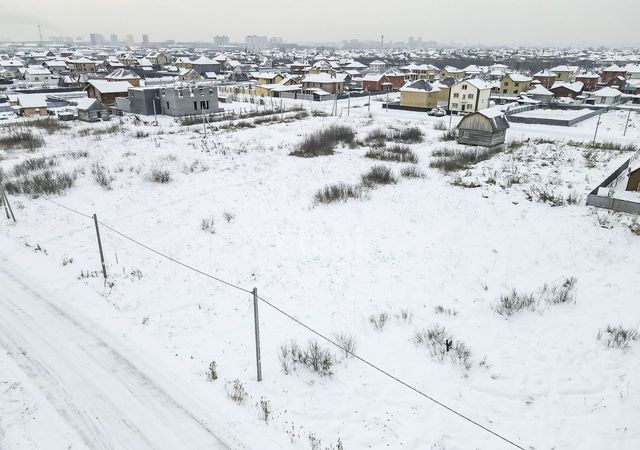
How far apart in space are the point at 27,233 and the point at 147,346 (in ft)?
29.7

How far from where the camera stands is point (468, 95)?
46625 millimetres

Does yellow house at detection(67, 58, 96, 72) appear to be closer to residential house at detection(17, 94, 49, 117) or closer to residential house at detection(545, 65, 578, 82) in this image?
residential house at detection(17, 94, 49, 117)

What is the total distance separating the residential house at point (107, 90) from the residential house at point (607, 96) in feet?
196

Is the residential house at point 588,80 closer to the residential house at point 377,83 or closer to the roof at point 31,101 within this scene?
the residential house at point 377,83

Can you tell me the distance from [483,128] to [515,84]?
4258 cm

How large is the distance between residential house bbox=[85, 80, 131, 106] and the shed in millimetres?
40331

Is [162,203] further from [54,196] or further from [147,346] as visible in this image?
[147,346]

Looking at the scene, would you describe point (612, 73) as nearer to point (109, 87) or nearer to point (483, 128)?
point (483, 128)

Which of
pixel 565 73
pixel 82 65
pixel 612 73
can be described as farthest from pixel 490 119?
pixel 82 65

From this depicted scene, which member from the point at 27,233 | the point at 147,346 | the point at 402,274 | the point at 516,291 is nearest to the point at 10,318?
the point at 147,346

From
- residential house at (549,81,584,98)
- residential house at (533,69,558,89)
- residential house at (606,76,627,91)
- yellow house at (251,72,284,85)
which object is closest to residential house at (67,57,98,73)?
yellow house at (251,72,284,85)

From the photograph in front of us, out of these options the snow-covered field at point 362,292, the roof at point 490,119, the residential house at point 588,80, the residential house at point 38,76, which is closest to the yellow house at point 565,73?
the residential house at point 588,80

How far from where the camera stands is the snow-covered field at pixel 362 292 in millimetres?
7020

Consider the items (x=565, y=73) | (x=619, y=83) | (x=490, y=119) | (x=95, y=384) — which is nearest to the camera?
(x=95, y=384)
